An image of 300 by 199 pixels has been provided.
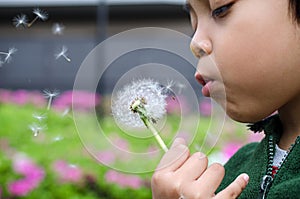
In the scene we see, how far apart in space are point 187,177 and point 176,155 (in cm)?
4

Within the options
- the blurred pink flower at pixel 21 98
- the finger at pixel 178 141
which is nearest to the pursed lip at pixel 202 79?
the finger at pixel 178 141

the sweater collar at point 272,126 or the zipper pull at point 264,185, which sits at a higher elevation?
the sweater collar at point 272,126

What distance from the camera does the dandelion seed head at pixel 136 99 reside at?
1.16 metres

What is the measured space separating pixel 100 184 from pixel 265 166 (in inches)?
71.1

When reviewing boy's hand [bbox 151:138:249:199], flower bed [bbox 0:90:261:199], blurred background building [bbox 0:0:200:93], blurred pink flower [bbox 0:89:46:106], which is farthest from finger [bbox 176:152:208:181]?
blurred background building [bbox 0:0:200:93]

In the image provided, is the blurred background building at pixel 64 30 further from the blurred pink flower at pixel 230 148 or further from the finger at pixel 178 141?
the finger at pixel 178 141

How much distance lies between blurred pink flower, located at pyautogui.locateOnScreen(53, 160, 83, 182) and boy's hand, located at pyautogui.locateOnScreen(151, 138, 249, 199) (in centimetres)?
168

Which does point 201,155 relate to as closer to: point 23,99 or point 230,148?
point 230,148

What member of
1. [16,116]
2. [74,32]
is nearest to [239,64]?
[16,116]

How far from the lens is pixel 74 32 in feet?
33.4

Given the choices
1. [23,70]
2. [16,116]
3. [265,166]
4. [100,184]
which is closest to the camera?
[265,166]

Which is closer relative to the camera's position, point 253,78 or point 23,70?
point 253,78

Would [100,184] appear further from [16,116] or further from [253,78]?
[253,78]

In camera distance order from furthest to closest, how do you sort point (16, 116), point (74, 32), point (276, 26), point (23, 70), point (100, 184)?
point (74, 32), point (23, 70), point (16, 116), point (100, 184), point (276, 26)
